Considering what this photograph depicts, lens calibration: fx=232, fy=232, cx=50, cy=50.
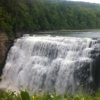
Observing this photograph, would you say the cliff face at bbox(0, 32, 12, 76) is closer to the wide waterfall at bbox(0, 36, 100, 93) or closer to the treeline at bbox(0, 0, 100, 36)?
the wide waterfall at bbox(0, 36, 100, 93)

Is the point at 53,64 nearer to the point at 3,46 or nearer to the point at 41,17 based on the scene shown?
the point at 3,46

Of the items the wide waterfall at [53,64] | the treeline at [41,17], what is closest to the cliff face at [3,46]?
the wide waterfall at [53,64]

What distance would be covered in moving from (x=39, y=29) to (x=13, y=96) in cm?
Answer: 2439

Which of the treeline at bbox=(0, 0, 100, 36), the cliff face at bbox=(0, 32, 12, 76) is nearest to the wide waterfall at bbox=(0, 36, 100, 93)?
the cliff face at bbox=(0, 32, 12, 76)

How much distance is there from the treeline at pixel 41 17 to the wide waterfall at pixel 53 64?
3.59 metres

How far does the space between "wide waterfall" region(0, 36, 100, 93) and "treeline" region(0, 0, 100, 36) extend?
11.8 feet

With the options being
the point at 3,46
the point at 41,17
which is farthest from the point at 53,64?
the point at 41,17

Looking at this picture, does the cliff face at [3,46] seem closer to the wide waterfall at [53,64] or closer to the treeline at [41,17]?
the wide waterfall at [53,64]

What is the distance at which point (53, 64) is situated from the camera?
13062 millimetres

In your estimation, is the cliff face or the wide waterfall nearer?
the wide waterfall

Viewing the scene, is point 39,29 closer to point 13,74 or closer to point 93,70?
point 13,74

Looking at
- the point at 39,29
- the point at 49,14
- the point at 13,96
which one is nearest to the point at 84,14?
the point at 49,14

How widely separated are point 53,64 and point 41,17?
16670mm

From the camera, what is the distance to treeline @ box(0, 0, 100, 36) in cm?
2033
